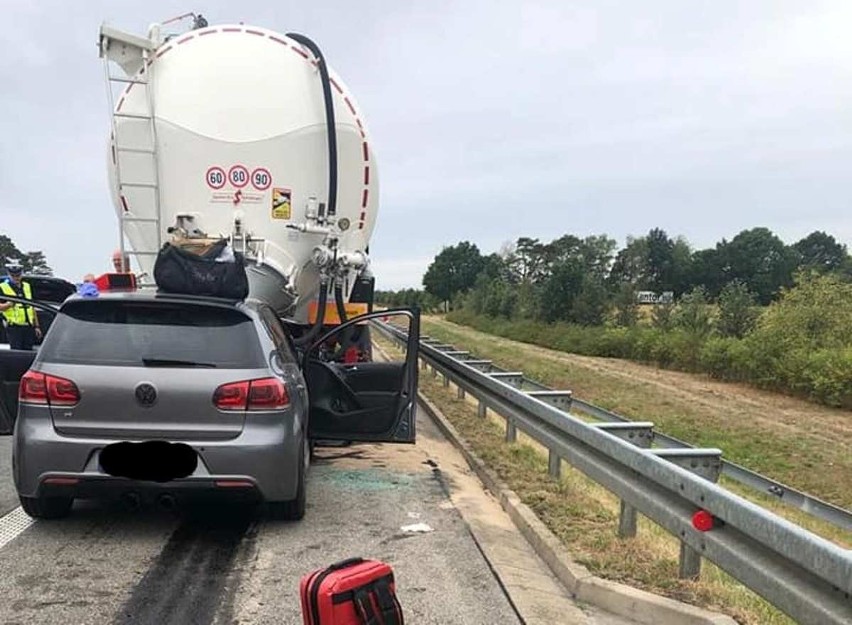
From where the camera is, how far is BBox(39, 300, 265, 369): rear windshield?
16.0ft

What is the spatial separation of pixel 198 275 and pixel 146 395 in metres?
1.25

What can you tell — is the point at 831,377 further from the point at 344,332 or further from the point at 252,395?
the point at 252,395

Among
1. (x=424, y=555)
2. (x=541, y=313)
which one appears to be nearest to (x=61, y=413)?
(x=424, y=555)

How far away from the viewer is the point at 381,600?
9.33ft

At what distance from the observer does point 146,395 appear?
15.6ft

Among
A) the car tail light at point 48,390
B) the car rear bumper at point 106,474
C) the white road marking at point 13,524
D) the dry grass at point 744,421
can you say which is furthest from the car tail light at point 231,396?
the dry grass at point 744,421

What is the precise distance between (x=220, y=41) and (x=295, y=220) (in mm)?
1831

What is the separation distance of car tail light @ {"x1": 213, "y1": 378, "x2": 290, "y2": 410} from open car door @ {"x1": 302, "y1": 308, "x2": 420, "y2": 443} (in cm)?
151

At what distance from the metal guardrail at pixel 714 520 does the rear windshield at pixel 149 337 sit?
7.63 ft

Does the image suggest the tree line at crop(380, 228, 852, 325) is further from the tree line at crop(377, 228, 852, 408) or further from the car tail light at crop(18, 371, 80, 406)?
the car tail light at crop(18, 371, 80, 406)

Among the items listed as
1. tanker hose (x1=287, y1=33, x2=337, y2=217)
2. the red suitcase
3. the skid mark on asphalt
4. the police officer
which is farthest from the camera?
the police officer

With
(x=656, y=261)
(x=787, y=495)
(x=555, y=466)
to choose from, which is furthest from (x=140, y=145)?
(x=656, y=261)

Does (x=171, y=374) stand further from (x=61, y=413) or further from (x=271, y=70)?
(x=271, y=70)

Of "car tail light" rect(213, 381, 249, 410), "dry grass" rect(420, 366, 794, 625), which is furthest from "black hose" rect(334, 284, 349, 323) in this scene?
"car tail light" rect(213, 381, 249, 410)
